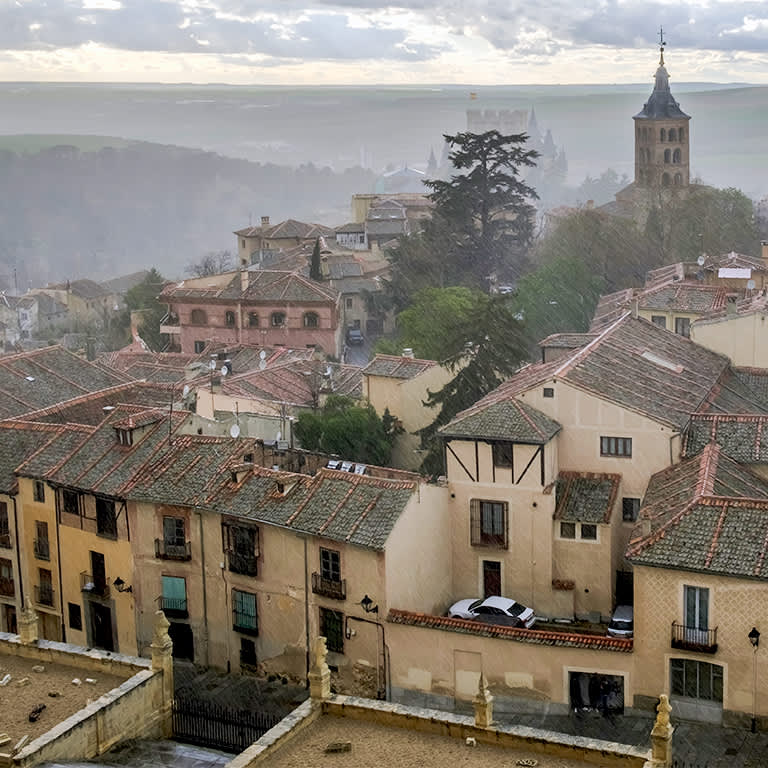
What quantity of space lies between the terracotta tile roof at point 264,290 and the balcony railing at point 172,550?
34.2m

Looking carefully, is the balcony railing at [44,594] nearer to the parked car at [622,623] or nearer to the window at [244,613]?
the window at [244,613]

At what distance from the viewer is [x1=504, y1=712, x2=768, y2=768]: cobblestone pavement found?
89.3 feet

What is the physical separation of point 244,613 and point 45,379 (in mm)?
15648

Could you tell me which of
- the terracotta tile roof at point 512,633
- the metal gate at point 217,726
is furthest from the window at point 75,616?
the terracotta tile roof at point 512,633

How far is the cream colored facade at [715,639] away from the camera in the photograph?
2770cm

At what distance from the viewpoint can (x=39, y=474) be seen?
35906 mm

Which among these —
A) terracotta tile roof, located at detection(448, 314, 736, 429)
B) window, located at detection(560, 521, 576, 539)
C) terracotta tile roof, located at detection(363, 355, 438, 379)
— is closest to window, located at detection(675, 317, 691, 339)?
terracotta tile roof, located at detection(448, 314, 736, 429)

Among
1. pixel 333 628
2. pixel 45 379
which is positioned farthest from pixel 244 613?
pixel 45 379

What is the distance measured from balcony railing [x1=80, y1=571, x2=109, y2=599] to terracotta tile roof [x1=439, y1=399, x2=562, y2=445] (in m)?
9.47

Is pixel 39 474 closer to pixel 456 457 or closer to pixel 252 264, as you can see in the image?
pixel 456 457

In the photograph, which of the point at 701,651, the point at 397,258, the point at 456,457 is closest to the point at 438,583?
the point at 456,457

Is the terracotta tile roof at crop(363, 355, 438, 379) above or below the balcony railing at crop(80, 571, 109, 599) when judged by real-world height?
above

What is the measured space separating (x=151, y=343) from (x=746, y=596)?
162 ft

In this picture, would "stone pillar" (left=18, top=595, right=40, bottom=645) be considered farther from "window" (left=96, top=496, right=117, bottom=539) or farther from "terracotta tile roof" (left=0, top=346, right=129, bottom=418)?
"terracotta tile roof" (left=0, top=346, right=129, bottom=418)
